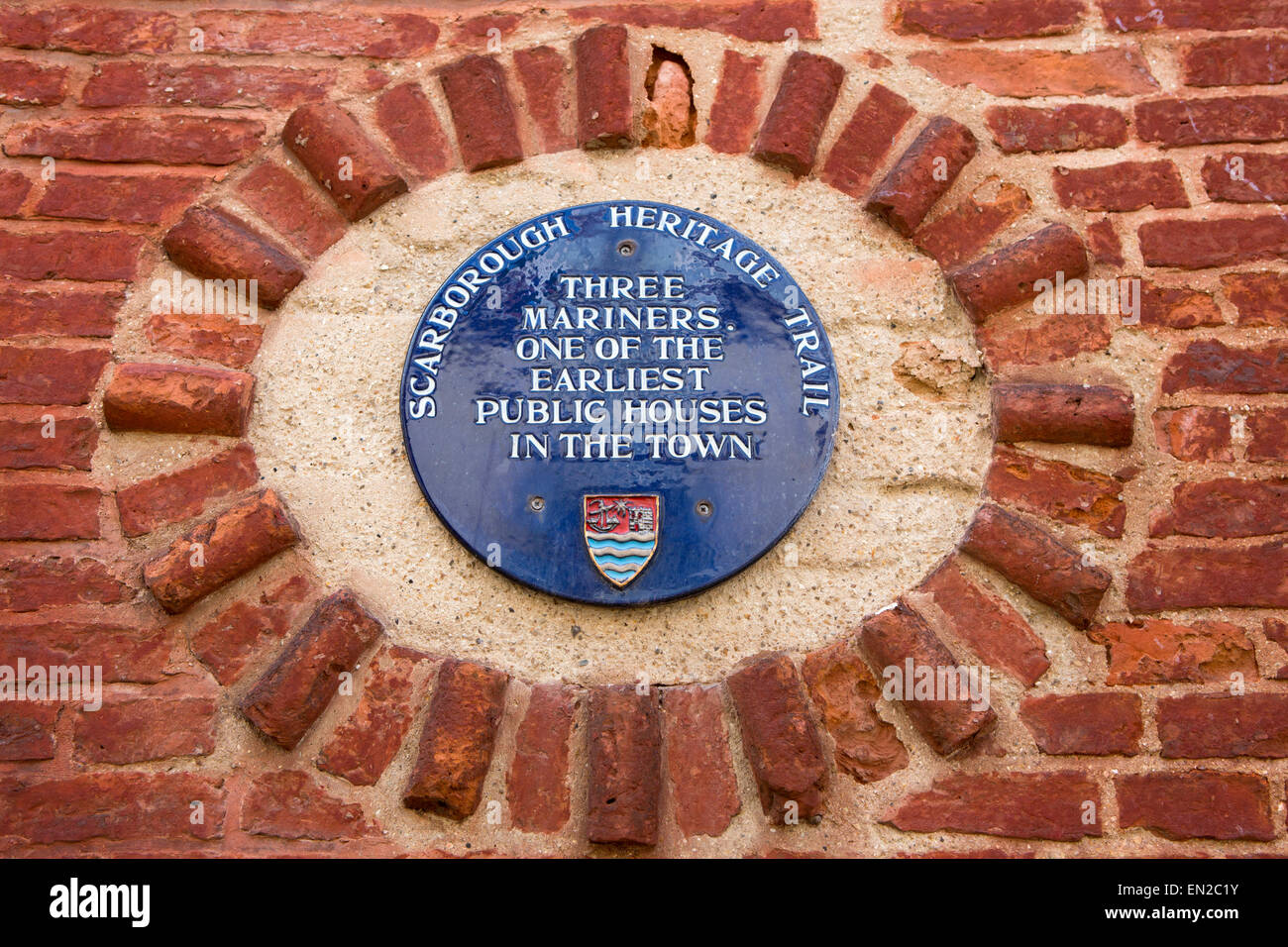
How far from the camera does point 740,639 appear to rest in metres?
1.80

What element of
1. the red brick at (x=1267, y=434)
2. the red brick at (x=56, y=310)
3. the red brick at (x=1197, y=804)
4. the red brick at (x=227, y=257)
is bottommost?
the red brick at (x=1197, y=804)

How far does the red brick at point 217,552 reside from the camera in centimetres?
178

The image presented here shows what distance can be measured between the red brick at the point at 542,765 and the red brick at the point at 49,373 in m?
0.90

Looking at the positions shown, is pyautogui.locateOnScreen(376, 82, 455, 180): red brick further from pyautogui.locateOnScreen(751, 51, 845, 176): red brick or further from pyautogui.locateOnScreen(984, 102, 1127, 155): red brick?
pyautogui.locateOnScreen(984, 102, 1127, 155): red brick

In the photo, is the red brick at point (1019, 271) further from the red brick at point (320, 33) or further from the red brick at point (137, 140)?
the red brick at point (137, 140)

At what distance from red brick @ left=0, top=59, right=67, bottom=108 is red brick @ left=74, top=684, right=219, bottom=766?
3.49 feet

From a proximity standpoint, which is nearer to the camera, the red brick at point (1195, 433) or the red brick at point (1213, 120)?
the red brick at point (1195, 433)

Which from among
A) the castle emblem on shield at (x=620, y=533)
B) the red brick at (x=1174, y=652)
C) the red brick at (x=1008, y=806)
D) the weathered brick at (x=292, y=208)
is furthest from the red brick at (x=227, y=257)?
the red brick at (x=1174, y=652)

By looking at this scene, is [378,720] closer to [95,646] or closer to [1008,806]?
[95,646]

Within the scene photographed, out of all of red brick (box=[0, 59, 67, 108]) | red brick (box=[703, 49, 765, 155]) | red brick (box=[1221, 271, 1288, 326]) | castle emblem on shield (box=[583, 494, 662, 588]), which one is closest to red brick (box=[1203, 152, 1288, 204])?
red brick (box=[1221, 271, 1288, 326])

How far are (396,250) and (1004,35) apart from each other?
115cm

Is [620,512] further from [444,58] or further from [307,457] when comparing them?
[444,58]

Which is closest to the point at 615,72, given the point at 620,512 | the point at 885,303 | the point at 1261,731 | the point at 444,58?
the point at 444,58

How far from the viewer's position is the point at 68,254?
196 cm
